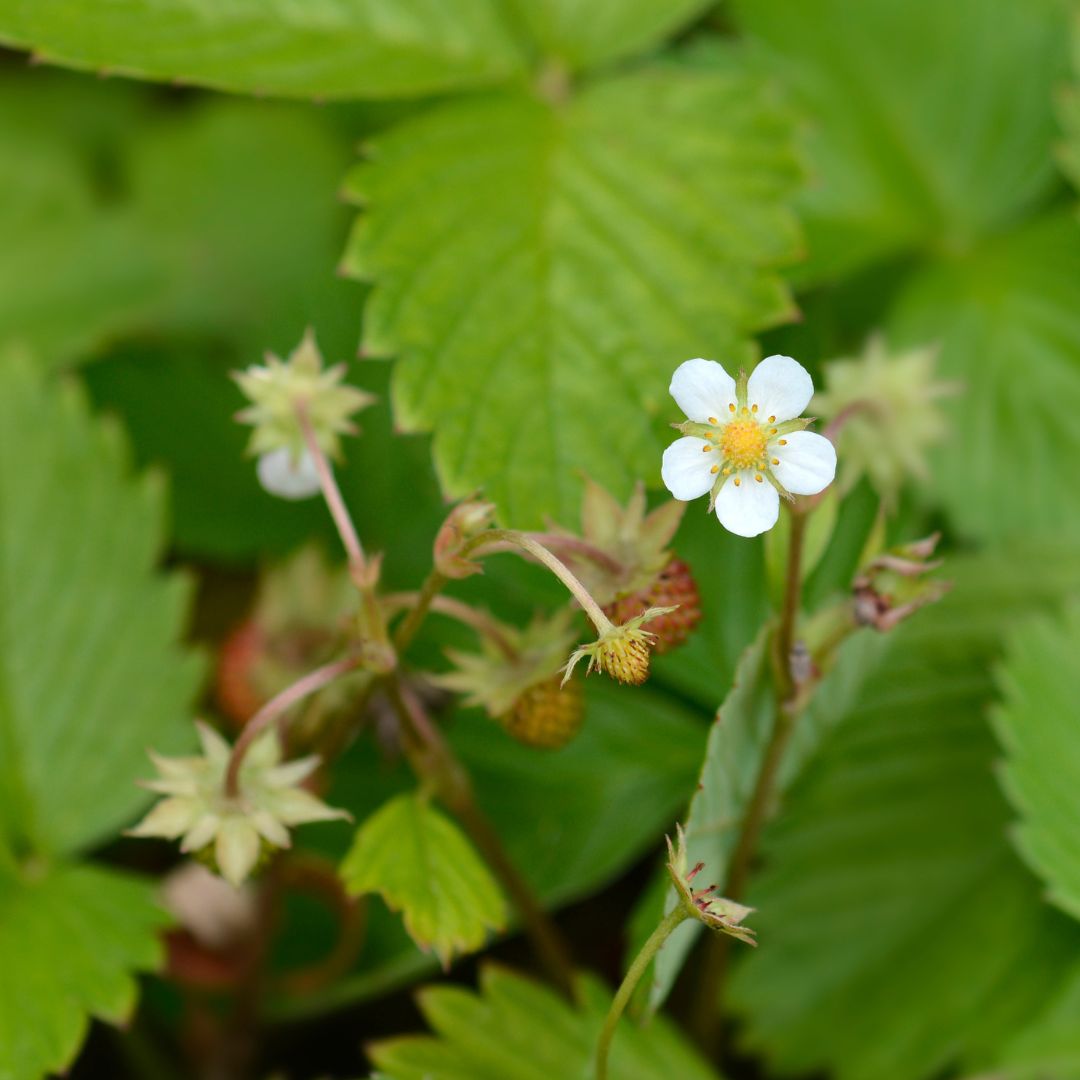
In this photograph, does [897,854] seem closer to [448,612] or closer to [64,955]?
[448,612]

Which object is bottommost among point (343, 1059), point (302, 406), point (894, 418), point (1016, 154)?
point (343, 1059)

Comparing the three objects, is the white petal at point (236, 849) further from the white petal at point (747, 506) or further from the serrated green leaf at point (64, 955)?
the white petal at point (747, 506)

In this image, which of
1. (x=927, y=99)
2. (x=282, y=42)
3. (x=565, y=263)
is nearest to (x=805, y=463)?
(x=565, y=263)

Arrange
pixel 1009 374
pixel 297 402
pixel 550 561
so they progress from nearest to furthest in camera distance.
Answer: pixel 550 561
pixel 297 402
pixel 1009 374

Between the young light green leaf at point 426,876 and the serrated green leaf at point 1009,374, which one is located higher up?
the serrated green leaf at point 1009,374

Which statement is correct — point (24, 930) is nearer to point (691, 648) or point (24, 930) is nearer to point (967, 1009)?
point (691, 648)

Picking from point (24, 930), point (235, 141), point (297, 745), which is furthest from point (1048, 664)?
point (235, 141)

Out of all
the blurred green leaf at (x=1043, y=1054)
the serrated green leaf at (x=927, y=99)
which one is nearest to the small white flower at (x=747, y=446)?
the blurred green leaf at (x=1043, y=1054)
